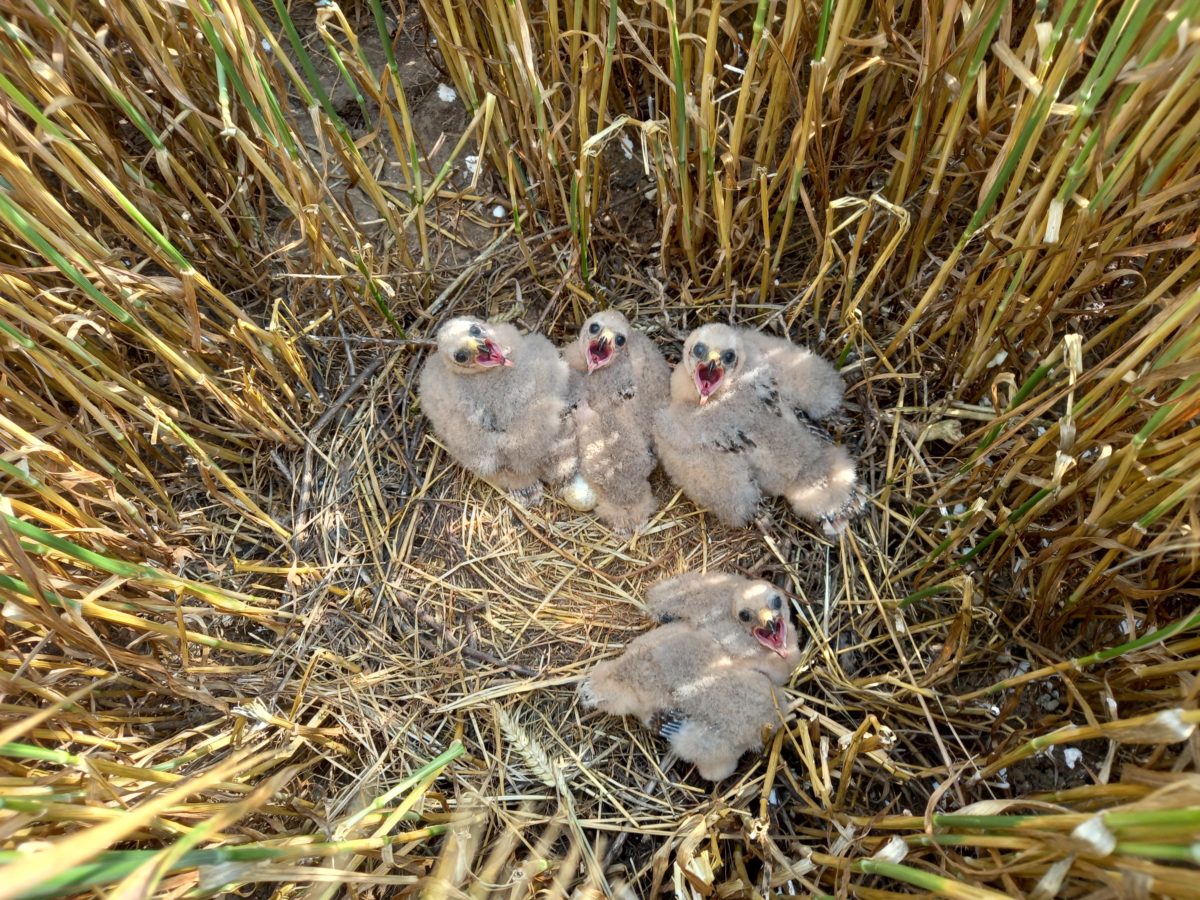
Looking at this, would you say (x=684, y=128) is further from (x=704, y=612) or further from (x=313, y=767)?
(x=313, y=767)

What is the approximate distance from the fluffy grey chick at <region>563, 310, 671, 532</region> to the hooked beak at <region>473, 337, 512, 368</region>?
0.80 ft

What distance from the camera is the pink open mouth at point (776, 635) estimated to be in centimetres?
191

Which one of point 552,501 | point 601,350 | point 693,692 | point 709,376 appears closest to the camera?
point 693,692

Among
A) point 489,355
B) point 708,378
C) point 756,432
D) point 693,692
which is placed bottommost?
point 693,692

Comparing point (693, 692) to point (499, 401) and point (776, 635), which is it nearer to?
point (776, 635)

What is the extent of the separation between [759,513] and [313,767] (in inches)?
51.5

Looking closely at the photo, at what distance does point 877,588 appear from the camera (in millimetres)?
2004

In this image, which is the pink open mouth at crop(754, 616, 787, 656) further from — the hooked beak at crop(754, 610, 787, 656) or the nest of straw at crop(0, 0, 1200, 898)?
the nest of straw at crop(0, 0, 1200, 898)

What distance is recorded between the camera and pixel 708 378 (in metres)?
2.06

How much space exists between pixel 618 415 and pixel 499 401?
33cm

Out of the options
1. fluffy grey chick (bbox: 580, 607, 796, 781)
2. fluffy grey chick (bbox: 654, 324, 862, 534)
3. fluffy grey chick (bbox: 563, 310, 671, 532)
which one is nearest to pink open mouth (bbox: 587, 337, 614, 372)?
fluffy grey chick (bbox: 563, 310, 671, 532)

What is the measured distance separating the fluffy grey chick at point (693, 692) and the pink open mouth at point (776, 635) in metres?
0.05

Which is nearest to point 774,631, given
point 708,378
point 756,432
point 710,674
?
point 710,674

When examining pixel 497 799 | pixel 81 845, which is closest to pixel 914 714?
pixel 497 799
